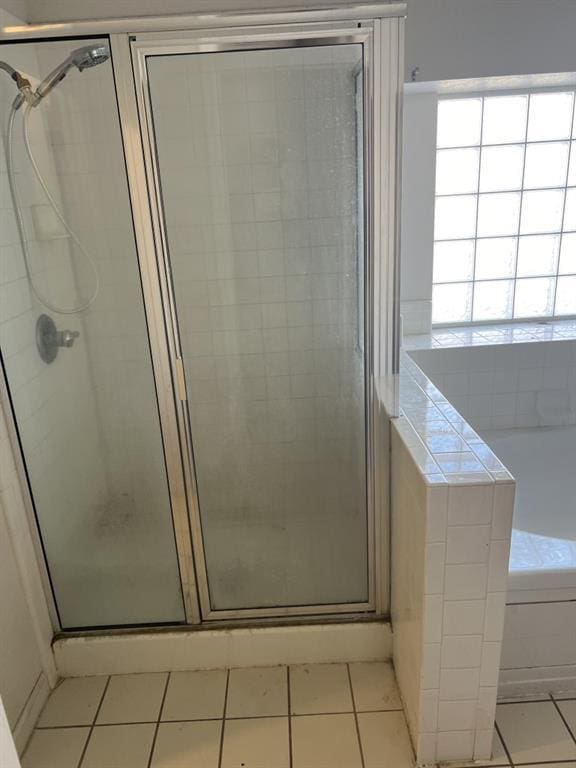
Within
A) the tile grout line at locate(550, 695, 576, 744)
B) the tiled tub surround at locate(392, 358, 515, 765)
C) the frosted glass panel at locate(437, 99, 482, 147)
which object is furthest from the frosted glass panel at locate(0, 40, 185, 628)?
the frosted glass panel at locate(437, 99, 482, 147)

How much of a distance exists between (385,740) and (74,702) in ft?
3.05

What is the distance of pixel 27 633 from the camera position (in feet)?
5.37

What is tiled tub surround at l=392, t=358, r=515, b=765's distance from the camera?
1.22m

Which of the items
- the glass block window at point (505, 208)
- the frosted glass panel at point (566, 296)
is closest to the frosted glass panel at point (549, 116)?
the glass block window at point (505, 208)

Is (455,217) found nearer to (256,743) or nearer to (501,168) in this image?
(501,168)

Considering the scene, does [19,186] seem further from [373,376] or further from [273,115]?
[373,376]

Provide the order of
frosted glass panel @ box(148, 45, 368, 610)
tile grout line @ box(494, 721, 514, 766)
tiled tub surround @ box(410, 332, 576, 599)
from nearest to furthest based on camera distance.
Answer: tile grout line @ box(494, 721, 514, 766)
frosted glass panel @ box(148, 45, 368, 610)
tiled tub surround @ box(410, 332, 576, 599)

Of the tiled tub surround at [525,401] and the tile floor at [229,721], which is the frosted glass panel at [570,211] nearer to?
the tiled tub surround at [525,401]

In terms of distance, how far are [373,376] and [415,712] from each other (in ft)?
2.93

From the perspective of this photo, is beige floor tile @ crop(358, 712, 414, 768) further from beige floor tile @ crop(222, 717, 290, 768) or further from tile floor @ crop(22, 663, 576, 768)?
beige floor tile @ crop(222, 717, 290, 768)

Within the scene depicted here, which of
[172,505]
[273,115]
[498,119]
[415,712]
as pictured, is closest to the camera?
[415,712]

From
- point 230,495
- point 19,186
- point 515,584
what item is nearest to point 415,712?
point 515,584

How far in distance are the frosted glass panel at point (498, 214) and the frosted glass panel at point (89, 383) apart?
1621mm

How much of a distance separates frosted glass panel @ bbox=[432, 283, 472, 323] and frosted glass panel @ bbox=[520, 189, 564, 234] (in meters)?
0.36
